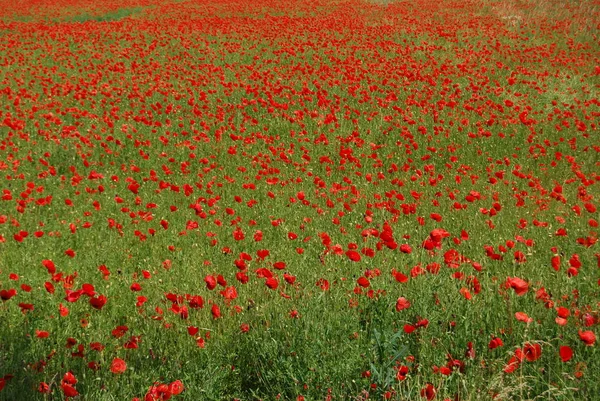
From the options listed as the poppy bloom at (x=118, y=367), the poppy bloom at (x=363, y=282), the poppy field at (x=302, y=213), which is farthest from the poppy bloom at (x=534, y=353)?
the poppy bloom at (x=118, y=367)

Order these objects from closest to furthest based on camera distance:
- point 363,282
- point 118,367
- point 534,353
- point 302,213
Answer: point 534,353, point 118,367, point 363,282, point 302,213

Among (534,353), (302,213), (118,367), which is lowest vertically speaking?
(302,213)

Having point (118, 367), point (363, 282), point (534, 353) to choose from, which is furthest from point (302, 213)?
point (534, 353)

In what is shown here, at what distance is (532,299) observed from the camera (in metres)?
3.16

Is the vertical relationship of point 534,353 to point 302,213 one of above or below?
above

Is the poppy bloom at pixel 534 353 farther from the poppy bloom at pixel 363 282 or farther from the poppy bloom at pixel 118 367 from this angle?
the poppy bloom at pixel 118 367

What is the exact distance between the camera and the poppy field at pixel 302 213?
2.73 meters

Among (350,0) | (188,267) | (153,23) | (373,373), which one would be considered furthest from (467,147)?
(350,0)

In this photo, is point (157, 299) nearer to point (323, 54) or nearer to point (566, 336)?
point (566, 336)

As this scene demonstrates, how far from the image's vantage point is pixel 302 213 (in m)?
6.21

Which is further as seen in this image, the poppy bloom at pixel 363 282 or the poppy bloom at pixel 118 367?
the poppy bloom at pixel 363 282

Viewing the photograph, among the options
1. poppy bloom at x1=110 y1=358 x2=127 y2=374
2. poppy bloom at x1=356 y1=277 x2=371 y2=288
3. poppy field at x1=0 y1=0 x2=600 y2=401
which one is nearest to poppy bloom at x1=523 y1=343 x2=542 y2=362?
poppy field at x1=0 y1=0 x2=600 y2=401

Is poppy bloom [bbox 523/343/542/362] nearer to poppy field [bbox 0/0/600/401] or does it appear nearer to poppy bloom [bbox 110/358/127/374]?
poppy field [bbox 0/0/600/401]

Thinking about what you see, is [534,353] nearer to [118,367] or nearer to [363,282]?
[363,282]
